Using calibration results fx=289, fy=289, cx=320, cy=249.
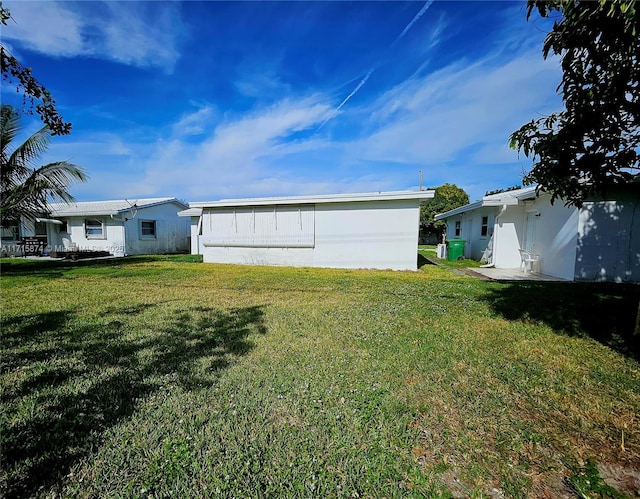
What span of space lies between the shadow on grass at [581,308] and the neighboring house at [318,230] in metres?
4.56

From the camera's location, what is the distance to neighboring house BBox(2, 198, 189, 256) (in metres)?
19.7

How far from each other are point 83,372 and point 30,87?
3889 mm

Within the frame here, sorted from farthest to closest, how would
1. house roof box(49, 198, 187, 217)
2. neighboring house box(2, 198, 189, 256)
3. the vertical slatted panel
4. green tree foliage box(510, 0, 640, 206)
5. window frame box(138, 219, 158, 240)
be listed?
window frame box(138, 219, 158, 240), neighboring house box(2, 198, 189, 256), house roof box(49, 198, 187, 217), the vertical slatted panel, green tree foliage box(510, 0, 640, 206)

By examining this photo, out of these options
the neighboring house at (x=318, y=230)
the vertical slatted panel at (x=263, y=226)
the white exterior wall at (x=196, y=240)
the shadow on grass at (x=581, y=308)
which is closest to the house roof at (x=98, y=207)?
the white exterior wall at (x=196, y=240)

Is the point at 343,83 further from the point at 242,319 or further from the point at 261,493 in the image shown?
the point at 261,493

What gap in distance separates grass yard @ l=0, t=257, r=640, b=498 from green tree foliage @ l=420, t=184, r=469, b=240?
86.2 feet

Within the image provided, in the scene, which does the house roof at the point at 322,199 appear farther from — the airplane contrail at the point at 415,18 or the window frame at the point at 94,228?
the window frame at the point at 94,228

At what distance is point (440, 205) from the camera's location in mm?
33344

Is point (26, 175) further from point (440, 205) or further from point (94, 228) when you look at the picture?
point (440, 205)

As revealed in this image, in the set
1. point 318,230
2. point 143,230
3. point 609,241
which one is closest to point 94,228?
point 143,230

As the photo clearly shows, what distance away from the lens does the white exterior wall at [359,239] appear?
1201 cm

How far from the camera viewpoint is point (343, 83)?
12.4 metres

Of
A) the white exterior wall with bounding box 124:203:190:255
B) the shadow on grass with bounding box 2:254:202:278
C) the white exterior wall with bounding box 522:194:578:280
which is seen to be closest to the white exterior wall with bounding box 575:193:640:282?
the white exterior wall with bounding box 522:194:578:280

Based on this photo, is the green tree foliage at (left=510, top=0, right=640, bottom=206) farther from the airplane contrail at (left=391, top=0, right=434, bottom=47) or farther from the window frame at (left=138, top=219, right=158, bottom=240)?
the window frame at (left=138, top=219, right=158, bottom=240)
